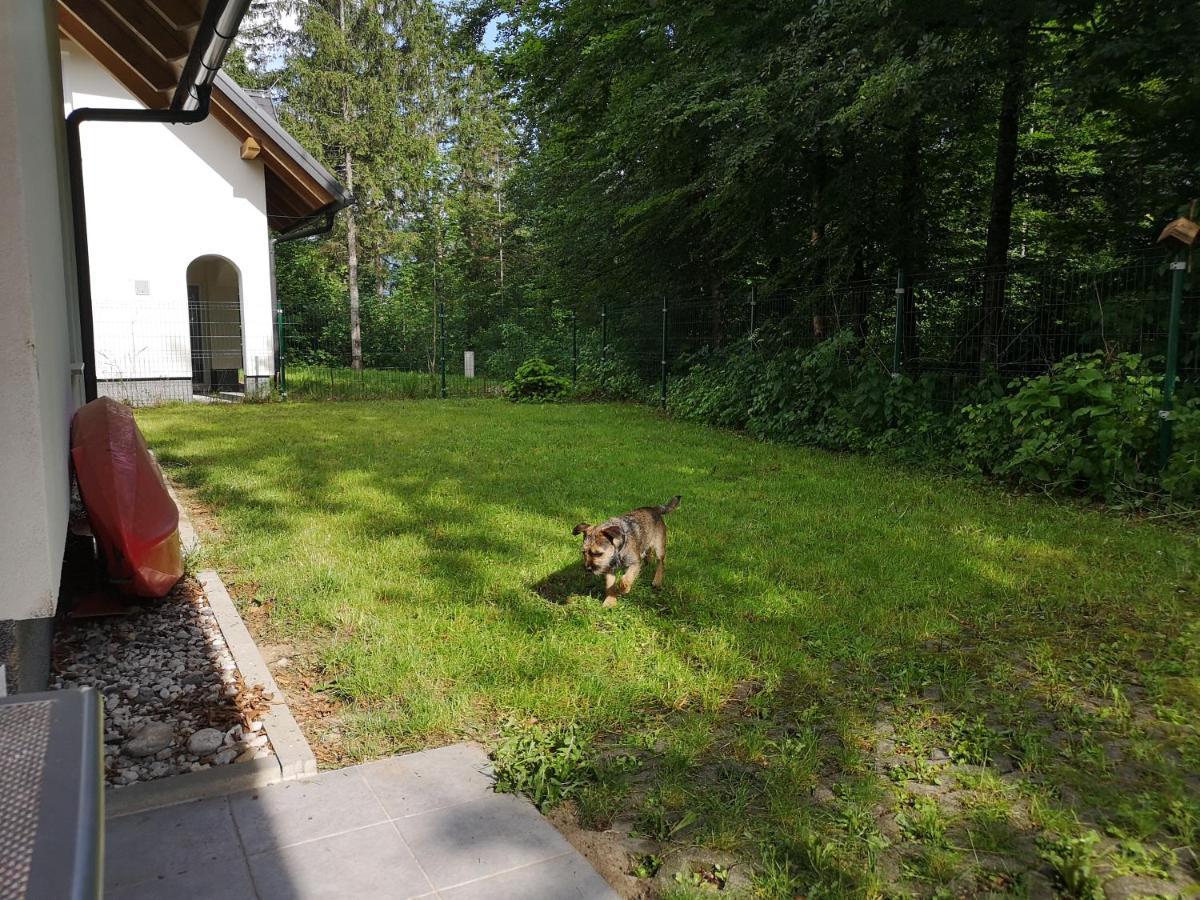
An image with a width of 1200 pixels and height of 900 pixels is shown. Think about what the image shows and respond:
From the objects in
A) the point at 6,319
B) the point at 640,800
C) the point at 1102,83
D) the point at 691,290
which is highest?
the point at 1102,83

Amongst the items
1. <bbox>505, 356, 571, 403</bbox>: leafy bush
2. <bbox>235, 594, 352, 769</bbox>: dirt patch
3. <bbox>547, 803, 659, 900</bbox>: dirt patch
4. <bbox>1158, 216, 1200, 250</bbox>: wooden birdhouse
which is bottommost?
<bbox>547, 803, 659, 900</bbox>: dirt patch

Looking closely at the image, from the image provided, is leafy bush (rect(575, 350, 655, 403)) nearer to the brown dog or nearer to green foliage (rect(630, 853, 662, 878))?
the brown dog

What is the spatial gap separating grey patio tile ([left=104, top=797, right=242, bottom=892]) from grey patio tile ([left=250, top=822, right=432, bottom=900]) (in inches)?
5.7

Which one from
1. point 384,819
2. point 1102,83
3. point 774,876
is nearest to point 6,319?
point 384,819

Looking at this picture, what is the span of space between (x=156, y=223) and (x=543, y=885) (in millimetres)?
15881

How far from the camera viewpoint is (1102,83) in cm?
670

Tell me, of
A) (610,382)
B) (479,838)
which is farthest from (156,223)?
(479,838)

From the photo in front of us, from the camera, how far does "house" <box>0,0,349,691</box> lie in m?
2.47

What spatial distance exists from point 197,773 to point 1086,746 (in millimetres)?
3111

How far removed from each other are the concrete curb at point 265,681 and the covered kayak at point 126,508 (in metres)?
0.32

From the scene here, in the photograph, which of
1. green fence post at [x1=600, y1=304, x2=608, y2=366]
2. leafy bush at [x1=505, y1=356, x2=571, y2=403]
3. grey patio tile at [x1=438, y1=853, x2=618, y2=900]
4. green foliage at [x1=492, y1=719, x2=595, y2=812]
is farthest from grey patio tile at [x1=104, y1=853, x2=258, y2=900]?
green fence post at [x1=600, y1=304, x2=608, y2=366]

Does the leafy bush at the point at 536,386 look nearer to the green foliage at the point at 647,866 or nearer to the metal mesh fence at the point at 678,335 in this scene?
the metal mesh fence at the point at 678,335

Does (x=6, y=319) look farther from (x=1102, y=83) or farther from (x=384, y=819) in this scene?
(x=1102, y=83)

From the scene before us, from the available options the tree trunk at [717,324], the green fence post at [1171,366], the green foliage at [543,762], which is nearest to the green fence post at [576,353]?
the tree trunk at [717,324]
